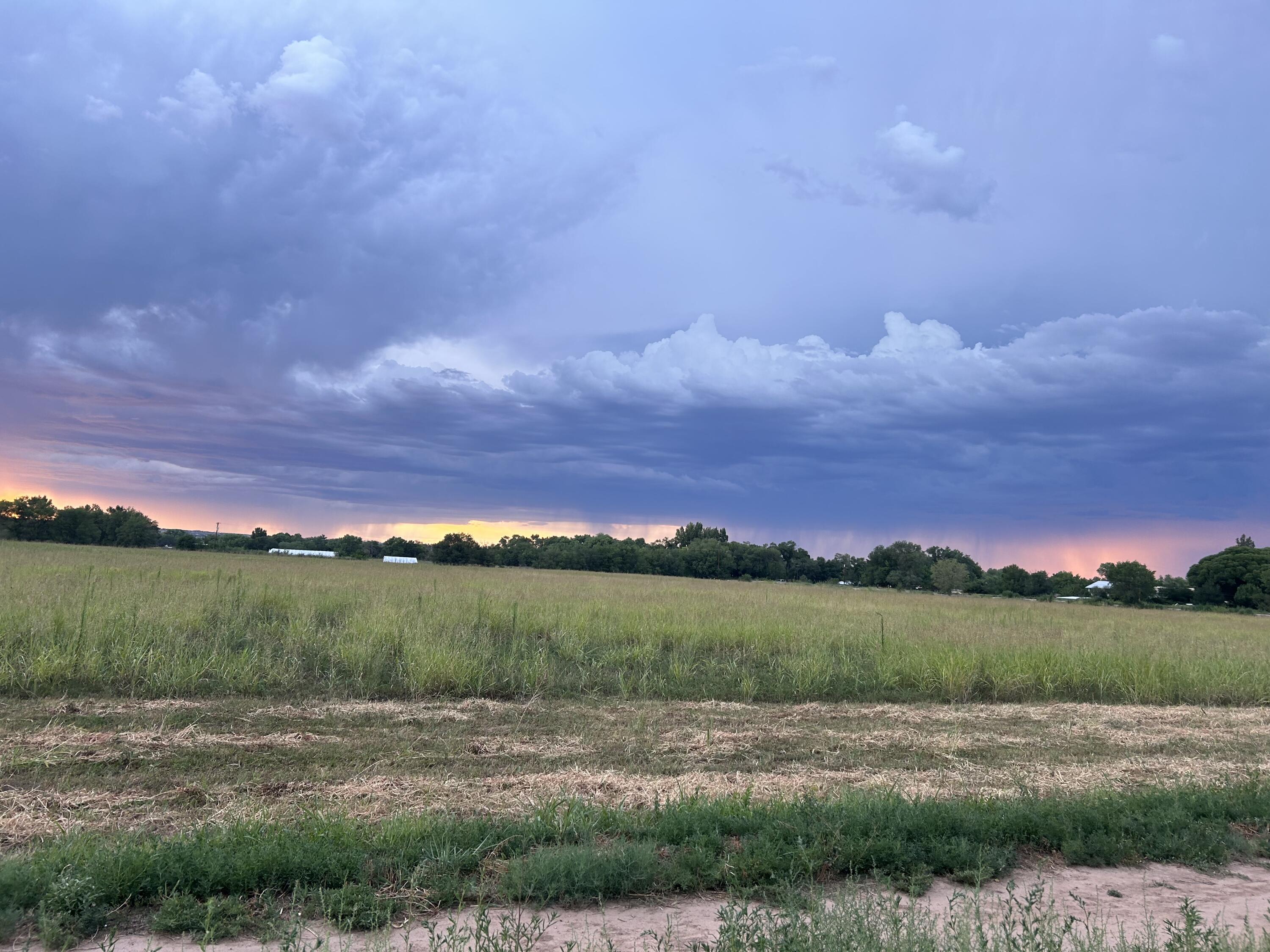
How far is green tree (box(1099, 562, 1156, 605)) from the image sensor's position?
2667 inches

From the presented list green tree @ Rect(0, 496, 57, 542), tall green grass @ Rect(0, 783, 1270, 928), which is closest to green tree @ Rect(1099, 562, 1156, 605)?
tall green grass @ Rect(0, 783, 1270, 928)

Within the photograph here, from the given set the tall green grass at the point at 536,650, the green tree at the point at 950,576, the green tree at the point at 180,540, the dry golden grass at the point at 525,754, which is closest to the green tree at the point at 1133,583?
the green tree at the point at 950,576

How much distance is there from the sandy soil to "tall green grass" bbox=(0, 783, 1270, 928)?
0.40 ft

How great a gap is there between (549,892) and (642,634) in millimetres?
10823

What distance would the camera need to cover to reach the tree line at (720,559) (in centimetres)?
6894

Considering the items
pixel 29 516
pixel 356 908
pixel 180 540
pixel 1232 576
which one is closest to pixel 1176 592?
pixel 1232 576

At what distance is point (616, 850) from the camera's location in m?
4.61

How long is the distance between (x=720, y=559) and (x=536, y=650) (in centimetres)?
7247

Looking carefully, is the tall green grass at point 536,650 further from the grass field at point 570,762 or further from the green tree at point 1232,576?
the green tree at point 1232,576

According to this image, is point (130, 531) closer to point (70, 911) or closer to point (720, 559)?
point (720, 559)

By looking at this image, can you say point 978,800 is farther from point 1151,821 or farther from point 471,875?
point 471,875

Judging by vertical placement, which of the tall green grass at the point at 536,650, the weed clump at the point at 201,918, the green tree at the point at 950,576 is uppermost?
the green tree at the point at 950,576

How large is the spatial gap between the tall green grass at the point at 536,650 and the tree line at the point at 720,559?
54657mm

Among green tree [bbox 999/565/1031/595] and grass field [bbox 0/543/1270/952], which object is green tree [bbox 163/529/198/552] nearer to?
grass field [bbox 0/543/1270/952]
